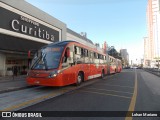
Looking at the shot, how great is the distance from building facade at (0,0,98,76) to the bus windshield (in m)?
11.0

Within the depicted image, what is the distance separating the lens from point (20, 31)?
907 inches

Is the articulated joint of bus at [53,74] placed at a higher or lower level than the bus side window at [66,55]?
lower

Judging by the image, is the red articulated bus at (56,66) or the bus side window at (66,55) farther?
the bus side window at (66,55)

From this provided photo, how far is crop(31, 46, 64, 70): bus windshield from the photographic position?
1014 centimetres

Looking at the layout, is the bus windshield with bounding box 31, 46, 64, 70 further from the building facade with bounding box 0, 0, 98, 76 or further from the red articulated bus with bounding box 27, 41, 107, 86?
the building facade with bounding box 0, 0, 98, 76

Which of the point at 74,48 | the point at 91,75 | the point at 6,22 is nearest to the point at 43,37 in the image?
the point at 6,22

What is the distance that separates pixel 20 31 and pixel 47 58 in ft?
47.0

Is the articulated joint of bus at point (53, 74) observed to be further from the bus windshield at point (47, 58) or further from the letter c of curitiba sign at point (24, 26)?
the letter c of curitiba sign at point (24, 26)

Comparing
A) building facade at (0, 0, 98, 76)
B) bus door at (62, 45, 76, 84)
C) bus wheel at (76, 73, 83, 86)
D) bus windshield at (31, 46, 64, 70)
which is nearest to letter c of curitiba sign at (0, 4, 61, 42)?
building facade at (0, 0, 98, 76)

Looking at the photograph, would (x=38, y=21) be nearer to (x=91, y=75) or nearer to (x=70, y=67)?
(x=91, y=75)

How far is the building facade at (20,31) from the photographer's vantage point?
2092cm

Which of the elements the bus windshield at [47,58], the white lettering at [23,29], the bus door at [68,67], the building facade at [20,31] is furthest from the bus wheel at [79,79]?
the white lettering at [23,29]

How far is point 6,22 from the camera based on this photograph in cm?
2092

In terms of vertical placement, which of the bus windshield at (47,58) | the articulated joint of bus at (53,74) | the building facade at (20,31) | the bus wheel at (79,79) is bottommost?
the bus wheel at (79,79)
